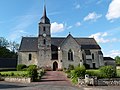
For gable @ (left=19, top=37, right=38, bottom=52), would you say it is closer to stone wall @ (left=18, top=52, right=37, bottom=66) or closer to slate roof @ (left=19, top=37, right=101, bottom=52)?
slate roof @ (left=19, top=37, right=101, bottom=52)

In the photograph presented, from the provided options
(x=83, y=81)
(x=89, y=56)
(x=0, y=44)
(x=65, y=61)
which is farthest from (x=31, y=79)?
(x=0, y=44)

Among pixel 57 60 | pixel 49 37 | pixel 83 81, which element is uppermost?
pixel 49 37

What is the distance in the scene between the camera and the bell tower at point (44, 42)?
180 feet

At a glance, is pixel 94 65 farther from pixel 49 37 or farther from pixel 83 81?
pixel 83 81

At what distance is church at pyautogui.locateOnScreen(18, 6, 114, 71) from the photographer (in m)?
54.8

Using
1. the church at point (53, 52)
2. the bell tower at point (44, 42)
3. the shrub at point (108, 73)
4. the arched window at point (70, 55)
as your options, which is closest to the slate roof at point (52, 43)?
the church at point (53, 52)

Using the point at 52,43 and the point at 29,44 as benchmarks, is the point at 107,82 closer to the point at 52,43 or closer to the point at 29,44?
the point at 52,43

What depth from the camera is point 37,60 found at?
55625 mm

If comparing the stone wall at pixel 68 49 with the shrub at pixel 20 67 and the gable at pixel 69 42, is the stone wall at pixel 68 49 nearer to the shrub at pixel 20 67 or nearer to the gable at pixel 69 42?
the gable at pixel 69 42

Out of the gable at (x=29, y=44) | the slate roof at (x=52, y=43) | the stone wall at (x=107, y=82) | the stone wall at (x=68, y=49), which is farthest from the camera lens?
the slate roof at (x=52, y=43)

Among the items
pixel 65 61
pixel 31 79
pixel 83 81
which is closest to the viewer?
pixel 83 81

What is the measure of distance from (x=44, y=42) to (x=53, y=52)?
11.9ft

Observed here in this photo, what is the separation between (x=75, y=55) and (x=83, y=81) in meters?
33.7

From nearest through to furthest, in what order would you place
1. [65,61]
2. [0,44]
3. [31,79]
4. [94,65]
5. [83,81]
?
[83,81], [31,79], [65,61], [94,65], [0,44]
